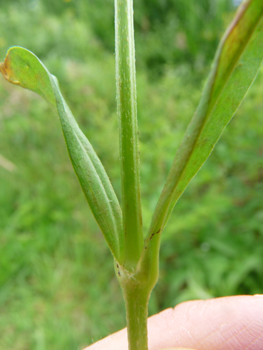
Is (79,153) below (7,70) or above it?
below

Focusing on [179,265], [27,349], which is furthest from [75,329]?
[179,265]

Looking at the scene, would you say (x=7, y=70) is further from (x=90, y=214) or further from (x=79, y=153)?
(x=90, y=214)

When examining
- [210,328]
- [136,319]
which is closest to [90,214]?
[210,328]

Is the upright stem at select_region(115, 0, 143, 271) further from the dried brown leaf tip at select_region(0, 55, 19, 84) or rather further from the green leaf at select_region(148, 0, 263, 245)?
the dried brown leaf tip at select_region(0, 55, 19, 84)

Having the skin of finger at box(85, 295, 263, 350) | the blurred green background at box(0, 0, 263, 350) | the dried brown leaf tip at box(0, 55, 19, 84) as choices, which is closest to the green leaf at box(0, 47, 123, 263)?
the dried brown leaf tip at box(0, 55, 19, 84)

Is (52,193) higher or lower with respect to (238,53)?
lower

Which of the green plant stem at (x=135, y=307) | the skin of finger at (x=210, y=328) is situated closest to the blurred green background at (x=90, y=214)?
the skin of finger at (x=210, y=328)

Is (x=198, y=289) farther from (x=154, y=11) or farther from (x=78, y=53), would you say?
(x=154, y=11)
